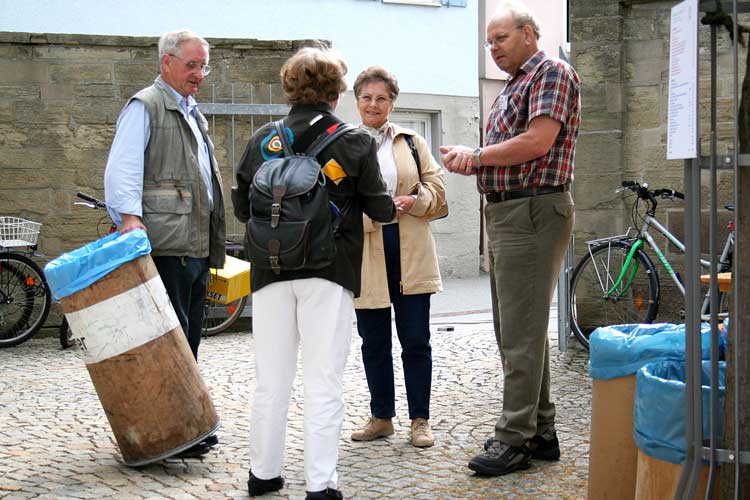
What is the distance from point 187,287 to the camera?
521cm

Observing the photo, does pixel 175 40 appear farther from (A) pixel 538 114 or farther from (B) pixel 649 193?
(B) pixel 649 193

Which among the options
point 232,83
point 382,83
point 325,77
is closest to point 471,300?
point 232,83

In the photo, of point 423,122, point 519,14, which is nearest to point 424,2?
point 423,122

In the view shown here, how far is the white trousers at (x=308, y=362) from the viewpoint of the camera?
4180 mm

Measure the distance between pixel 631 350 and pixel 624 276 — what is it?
4.37 meters

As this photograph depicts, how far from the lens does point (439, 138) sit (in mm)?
17891

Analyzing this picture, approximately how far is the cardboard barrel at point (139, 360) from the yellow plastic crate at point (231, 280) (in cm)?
407

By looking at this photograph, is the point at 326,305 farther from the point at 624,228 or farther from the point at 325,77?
the point at 624,228

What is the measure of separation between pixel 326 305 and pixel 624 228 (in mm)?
4392

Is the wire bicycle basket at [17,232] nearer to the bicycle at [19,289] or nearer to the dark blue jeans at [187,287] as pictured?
the bicycle at [19,289]

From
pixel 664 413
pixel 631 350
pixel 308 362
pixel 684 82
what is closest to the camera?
pixel 684 82

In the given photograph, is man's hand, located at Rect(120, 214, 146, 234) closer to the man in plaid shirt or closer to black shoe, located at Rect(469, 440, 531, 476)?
the man in plaid shirt

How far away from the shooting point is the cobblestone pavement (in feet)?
14.9

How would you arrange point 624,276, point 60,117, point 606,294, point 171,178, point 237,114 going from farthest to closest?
1. point 237,114
2. point 60,117
3. point 606,294
4. point 624,276
5. point 171,178
